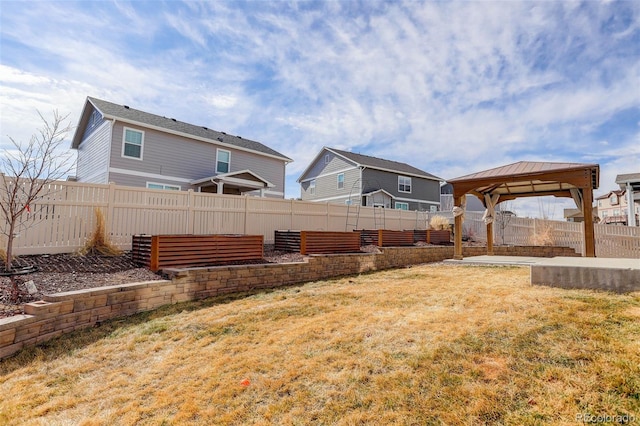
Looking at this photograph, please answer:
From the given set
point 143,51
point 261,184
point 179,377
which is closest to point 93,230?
point 143,51

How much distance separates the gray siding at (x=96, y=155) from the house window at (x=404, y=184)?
1872 cm

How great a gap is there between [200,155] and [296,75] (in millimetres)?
8386

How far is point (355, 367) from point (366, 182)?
1977 centimetres

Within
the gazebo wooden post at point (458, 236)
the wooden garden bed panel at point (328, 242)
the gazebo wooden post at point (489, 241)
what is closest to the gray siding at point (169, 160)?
the wooden garden bed panel at point (328, 242)

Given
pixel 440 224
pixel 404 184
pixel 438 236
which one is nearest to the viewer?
pixel 438 236

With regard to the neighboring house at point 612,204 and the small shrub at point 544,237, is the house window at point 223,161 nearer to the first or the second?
the small shrub at point 544,237

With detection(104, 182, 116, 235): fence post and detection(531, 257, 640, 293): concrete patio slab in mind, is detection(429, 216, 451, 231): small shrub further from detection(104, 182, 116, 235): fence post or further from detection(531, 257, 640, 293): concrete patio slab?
detection(104, 182, 116, 235): fence post

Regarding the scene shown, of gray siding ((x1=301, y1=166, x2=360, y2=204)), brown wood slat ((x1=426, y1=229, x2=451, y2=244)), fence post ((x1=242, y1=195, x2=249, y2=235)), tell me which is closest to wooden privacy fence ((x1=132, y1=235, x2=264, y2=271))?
fence post ((x1=242, y1=195, x2=249, y2=235))

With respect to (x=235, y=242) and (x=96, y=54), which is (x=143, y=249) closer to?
(x=235, y=242)

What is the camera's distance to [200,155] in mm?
15914

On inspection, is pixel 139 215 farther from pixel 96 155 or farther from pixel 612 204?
pixel 612 204

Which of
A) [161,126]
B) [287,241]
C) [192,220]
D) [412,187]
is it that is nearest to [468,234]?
[287,241]

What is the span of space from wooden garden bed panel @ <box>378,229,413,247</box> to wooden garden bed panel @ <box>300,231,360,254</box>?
40.4 inches

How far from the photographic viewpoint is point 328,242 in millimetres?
7980
